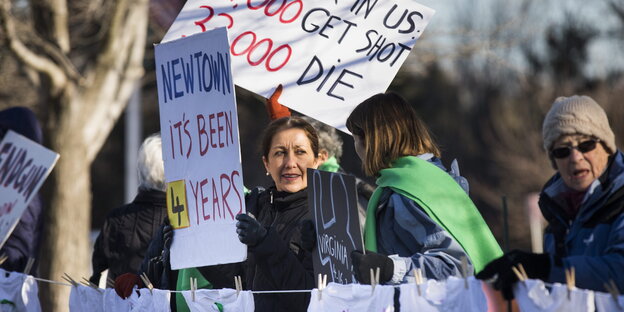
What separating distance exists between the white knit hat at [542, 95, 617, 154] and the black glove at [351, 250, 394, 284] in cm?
72

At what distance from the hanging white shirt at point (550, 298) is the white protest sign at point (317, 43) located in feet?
6.31

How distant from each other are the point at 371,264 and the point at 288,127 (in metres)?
1.26

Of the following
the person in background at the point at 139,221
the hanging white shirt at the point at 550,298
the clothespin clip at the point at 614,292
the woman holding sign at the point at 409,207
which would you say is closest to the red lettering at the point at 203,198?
the woman holding sign at the point at 409,207

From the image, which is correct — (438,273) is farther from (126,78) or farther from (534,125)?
(534,125)

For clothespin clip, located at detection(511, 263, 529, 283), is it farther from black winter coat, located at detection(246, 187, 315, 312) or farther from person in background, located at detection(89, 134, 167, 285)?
person in background, located at detection(89, 134, 167, 285)

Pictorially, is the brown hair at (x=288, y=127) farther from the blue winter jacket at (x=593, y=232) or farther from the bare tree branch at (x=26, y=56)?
the bare tree branch at (x=26, y=56)

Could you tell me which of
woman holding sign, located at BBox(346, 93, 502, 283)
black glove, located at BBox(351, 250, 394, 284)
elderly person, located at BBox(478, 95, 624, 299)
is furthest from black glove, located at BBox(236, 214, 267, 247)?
elderly person, located at BBox(478, 95, 624, 299)

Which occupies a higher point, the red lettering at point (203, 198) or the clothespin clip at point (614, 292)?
the red lettering at point (203, 198)

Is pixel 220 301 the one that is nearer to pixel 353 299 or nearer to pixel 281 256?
pixel 281 256

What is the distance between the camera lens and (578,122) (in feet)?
12.5

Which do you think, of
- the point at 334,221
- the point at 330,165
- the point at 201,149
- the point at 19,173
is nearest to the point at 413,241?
the point at 334,221

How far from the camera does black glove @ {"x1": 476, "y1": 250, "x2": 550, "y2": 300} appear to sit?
3516 millimetres

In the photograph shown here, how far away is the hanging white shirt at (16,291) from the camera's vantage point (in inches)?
225

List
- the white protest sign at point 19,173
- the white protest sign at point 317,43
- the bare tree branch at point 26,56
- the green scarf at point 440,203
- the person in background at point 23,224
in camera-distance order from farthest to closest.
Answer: the bare tree branch at point 26,56
the person in background at point 23,224
the white protest sign at point 19,173
the white protest sign at point 317,43
the green scarf at point 440,203
